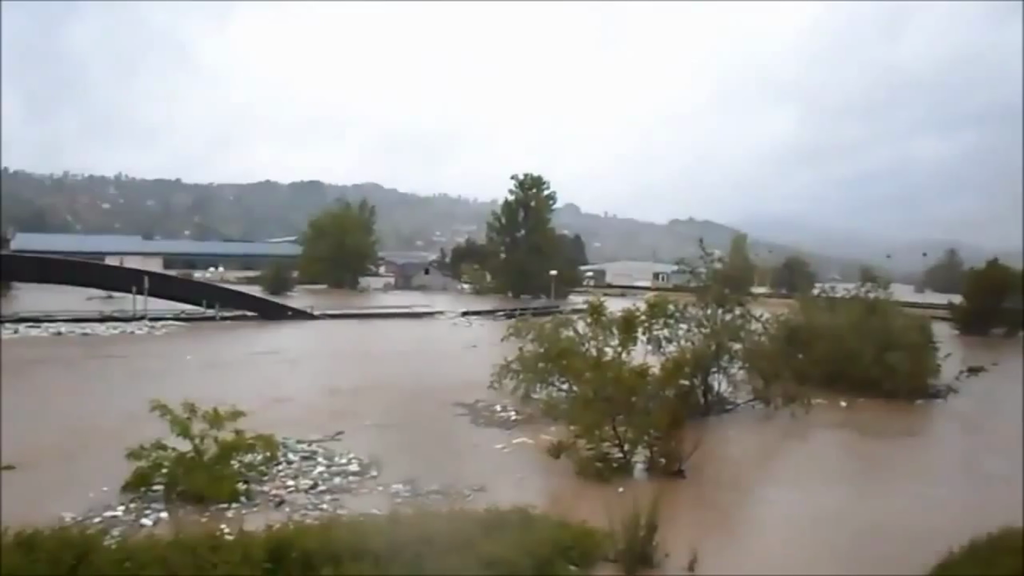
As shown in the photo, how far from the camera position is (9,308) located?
1.56m

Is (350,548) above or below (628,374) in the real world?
below

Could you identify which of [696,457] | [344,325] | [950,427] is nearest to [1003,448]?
[950,427]

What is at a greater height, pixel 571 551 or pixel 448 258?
pixel 448 258

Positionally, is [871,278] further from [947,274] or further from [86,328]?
[86,328]

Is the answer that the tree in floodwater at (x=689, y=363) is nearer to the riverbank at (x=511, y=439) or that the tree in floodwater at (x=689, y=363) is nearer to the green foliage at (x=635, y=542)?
the riverbank at (x=511, y=439)

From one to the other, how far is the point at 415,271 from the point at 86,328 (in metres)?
0.76

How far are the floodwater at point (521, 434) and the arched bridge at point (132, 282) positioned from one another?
46mm

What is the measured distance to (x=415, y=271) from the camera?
2.23 meters

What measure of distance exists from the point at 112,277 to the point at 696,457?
5.24 ft

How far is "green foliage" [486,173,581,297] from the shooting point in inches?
88.3

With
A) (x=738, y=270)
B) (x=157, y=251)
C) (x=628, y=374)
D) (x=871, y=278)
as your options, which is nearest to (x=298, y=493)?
(x=157, y=251)

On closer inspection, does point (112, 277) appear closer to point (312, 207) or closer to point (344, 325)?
point (312, 207)

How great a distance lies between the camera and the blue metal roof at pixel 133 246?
5.33 feet

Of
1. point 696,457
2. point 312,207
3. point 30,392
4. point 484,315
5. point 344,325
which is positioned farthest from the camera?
point 696,457
